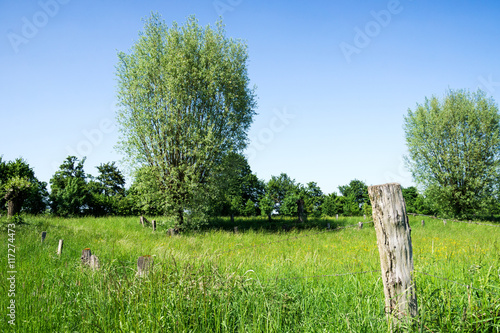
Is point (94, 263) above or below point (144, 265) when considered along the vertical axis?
below

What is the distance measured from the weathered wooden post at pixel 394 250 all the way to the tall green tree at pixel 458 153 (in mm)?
28754

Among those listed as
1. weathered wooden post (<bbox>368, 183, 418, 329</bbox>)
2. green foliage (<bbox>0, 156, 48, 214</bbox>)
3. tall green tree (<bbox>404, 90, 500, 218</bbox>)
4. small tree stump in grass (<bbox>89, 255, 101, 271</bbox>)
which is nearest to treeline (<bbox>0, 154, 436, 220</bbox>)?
green foliage (<bbox>0, 156, 48, 214</bbox>)

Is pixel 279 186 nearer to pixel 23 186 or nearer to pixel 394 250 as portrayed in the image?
pixel 23 186

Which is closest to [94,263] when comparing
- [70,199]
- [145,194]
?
[145,194]

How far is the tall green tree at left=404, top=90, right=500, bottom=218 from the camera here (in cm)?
2656

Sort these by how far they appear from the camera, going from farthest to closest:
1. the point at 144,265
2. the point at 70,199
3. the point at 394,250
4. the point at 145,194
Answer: the point at 70,199 < the point at 145,194 < the point at 144,265 < the point at 394,250

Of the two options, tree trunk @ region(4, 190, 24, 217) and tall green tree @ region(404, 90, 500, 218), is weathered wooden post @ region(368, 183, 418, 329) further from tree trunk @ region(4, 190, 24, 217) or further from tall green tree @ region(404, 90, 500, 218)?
tall green tree @ region(404, 90, 500, 218)

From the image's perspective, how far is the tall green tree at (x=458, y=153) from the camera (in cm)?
2656

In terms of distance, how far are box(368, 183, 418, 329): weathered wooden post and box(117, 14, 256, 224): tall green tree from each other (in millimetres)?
13615

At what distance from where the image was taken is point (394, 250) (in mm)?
3010

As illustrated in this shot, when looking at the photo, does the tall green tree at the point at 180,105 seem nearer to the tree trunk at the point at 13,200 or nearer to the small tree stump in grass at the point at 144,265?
the tree trunk at the point at 13,200

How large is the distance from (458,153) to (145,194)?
28598mm

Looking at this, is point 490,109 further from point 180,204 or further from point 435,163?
point 180,204

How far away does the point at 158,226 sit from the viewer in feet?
63.1
